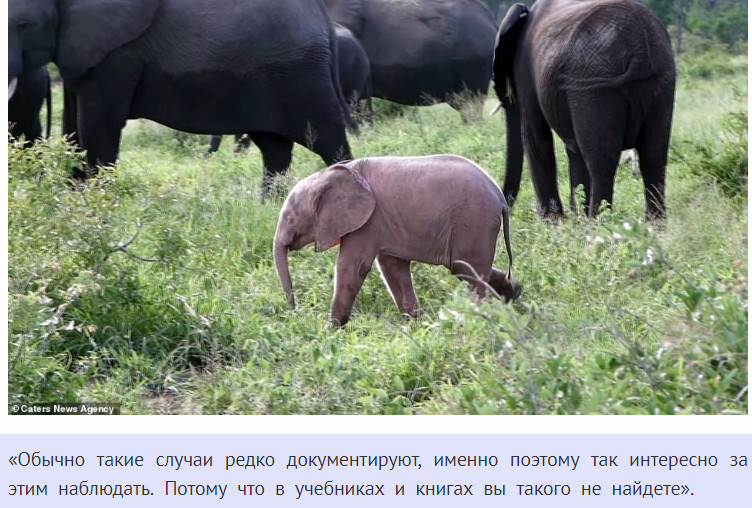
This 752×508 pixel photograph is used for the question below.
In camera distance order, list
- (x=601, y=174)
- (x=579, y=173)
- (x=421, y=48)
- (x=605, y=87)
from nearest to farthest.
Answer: (x=605, y=87) < (x=601, y=174) < (x=579, y=173) < (x=421, y=48)

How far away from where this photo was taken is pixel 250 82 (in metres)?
7.59

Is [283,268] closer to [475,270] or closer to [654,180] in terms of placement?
[475,270]

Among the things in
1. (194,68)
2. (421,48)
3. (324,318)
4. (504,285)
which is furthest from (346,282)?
(421,48)

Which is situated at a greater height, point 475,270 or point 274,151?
point 475,270

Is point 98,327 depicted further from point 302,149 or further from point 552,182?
point 302,149

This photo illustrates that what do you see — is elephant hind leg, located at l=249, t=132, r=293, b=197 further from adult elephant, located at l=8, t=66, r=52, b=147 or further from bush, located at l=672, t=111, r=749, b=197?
bush, located at l=672, t=111, r=749, b=197

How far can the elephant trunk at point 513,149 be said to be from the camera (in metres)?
7.30

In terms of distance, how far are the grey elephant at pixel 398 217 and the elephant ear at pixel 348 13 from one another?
334 inches

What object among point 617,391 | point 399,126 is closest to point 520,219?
point 617,391

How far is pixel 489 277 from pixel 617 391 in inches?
65.2

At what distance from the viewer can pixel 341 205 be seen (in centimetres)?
516

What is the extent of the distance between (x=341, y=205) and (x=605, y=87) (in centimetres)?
164

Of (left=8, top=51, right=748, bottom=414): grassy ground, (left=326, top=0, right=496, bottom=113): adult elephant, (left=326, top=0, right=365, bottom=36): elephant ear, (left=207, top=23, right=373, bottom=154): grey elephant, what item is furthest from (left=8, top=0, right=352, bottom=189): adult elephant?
(left=326, top=0, right=496, bottom=113): adult elephant

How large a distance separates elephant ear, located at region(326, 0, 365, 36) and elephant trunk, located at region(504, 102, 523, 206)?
6450 mm
